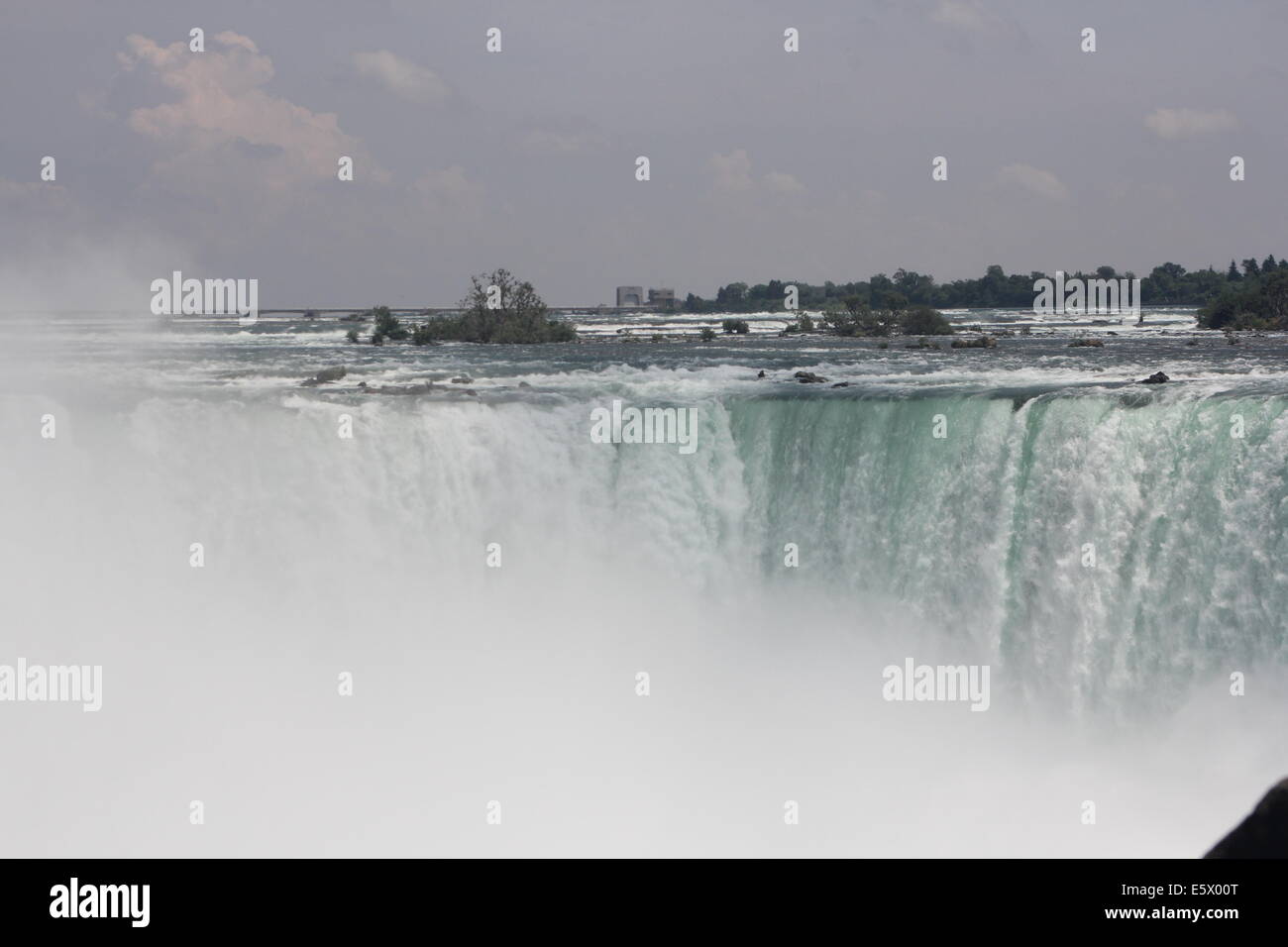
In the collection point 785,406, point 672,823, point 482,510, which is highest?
point 785,406

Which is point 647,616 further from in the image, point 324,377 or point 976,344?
point 976,344

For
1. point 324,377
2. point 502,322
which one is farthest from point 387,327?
point 324,377

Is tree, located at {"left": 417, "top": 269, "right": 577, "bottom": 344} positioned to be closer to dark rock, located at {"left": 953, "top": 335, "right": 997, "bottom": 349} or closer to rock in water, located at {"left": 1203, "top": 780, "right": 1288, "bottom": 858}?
dark rock, located at {"left": 953, "top": 335, "right": 997, "bottom": 349}

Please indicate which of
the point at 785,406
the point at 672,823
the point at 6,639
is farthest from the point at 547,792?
the point at 6,639

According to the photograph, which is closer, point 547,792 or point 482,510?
point 547,792

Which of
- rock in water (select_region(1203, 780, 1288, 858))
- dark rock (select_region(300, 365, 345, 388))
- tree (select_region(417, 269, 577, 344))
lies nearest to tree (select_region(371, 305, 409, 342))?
tree (select_region(417, 269, 577, 344))

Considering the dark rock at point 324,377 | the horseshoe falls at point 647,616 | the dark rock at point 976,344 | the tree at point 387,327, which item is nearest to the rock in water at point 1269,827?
the horseshoe falls at point 647,616

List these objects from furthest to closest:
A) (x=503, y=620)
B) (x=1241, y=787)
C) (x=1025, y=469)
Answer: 1. (x=503, y=620)
2. (x=1025, y=469)
3. (x=1241, y=787)

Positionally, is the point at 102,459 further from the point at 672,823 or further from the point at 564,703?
the point at 672,823
